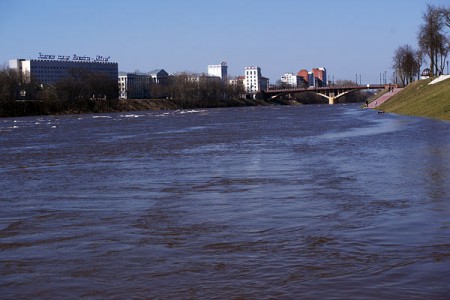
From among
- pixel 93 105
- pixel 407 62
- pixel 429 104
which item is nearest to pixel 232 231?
pixel 429 104

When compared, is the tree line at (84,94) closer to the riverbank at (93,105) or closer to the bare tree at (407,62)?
the riverbank at (93,105)

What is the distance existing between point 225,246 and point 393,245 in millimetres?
2239

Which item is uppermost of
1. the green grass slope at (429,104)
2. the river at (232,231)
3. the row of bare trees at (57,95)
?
the row of bare trees at (57,95)

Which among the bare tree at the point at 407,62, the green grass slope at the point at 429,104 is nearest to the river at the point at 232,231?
the green grass slope at the point at 429,104

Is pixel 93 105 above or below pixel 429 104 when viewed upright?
above

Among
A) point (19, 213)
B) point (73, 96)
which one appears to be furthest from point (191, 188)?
point (73, 96)

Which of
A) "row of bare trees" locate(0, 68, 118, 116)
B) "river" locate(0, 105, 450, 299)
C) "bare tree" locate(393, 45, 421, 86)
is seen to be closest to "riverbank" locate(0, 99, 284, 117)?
"row of bare trees" locate(0, 68, 118, 116)

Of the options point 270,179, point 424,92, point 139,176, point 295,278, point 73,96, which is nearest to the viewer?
point 295,278

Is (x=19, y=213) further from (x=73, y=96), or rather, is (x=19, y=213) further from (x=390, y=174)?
(x=73, y=96)

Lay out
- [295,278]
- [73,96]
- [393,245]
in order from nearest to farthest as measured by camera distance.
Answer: [295,278] → [393,245] → [73,96]

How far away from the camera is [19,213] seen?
40.2 feet

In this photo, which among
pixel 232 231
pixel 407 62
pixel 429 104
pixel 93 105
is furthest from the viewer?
pixel 93 105

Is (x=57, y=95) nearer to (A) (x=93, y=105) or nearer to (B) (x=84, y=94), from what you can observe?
(A) (x=93, y=105)

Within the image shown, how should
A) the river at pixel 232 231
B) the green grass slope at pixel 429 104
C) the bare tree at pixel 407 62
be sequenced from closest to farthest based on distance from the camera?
the river at pixel 232 231, the green grass slope at pixel 429 104, the bare tree at pixel 407 62
